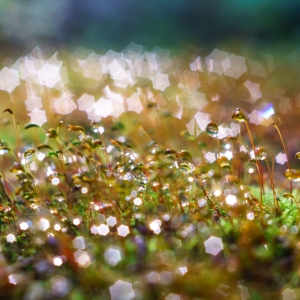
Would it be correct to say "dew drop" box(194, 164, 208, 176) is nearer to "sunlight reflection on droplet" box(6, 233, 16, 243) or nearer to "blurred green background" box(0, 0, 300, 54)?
"sunlight reflection on droplet" box(6, 233, 16, 243)

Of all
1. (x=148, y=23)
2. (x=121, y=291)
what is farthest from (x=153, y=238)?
(x=148, y=23)

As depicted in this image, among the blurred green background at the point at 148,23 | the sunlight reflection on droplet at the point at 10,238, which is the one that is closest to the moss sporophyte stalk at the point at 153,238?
the sunlight reflection on droplet at the point at 10,238

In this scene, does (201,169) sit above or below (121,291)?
above

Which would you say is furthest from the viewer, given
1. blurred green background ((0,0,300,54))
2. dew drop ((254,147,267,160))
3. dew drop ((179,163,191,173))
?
blurred green background ((0,0,300,54))

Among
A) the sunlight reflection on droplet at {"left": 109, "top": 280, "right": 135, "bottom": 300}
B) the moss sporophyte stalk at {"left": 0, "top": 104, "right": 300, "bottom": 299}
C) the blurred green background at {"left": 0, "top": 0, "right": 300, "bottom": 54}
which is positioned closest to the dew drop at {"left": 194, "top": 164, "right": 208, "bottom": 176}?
the moss sporophyte stalk at {"left": 0, "top": 104, "right": 300, "bottom": 299}

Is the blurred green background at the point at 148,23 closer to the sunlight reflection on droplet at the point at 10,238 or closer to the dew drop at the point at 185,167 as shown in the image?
the dew drop at the point at 185,167

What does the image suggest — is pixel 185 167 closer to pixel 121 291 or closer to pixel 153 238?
pixel 153 238

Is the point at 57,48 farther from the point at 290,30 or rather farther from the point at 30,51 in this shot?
the point at 290,30

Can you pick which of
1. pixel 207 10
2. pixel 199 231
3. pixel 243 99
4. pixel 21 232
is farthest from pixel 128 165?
pixel 207 10

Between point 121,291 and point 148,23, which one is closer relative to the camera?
point 121,291
